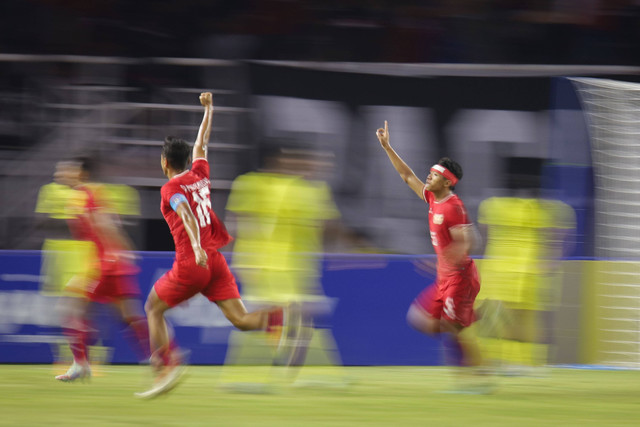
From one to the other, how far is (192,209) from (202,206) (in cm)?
9

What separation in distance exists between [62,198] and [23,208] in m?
2.20

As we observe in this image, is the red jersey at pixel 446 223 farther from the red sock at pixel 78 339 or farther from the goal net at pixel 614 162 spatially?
the goal net at pixel 614 162

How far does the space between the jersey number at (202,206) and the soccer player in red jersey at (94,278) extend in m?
1.37

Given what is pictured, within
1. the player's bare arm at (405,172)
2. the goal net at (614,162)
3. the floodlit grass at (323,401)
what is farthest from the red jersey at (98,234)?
the goal net at (614,162)

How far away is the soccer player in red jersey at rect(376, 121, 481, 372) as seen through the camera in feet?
23.4

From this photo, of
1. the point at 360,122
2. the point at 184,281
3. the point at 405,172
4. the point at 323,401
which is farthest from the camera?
the point at 360,122

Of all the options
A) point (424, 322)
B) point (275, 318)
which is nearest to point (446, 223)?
point (424, 322)

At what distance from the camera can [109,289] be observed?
7633mm

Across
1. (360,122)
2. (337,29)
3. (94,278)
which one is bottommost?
(94,278)

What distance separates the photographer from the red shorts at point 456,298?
7152 millimetres

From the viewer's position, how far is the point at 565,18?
12.8 meters

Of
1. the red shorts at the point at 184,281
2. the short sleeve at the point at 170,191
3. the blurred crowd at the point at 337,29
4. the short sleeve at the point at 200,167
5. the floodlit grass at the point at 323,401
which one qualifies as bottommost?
the floodlit grass at the point at 323,401

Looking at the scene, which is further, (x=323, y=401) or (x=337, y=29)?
(x=337, y=29)

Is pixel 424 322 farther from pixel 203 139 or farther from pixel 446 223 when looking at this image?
pixel 203 139
